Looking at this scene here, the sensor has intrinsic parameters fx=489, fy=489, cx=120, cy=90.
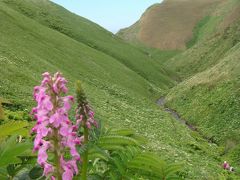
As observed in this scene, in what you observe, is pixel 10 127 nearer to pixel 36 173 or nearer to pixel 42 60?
pixel 36 173

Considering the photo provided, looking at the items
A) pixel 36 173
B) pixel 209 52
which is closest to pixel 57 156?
pixel 36 173

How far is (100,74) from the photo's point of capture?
2488 inches

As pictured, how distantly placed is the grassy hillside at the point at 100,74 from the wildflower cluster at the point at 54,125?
1.03 m

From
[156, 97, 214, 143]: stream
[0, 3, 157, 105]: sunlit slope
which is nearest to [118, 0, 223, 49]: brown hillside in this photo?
[0, 3, 157, 105]: sunlit slope

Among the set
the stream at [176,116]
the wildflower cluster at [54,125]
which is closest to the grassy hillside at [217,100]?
the stream at [176,116]

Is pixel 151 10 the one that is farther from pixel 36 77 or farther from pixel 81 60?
pixel 36 77

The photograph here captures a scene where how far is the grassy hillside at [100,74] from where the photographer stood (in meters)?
28.9

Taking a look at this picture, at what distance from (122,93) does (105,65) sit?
1587cm

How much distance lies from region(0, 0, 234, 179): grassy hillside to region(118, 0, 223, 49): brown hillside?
36469mm

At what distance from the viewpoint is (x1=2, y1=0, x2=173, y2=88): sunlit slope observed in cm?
8125

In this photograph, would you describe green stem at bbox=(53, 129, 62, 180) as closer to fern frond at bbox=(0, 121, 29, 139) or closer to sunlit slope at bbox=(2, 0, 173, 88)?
fern frond at bbox=(0, 121, 29, 139)

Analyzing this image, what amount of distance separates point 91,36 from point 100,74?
32.1m

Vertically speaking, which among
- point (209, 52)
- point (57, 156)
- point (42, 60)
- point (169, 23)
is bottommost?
point (57, 156)

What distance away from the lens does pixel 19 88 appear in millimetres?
28656
